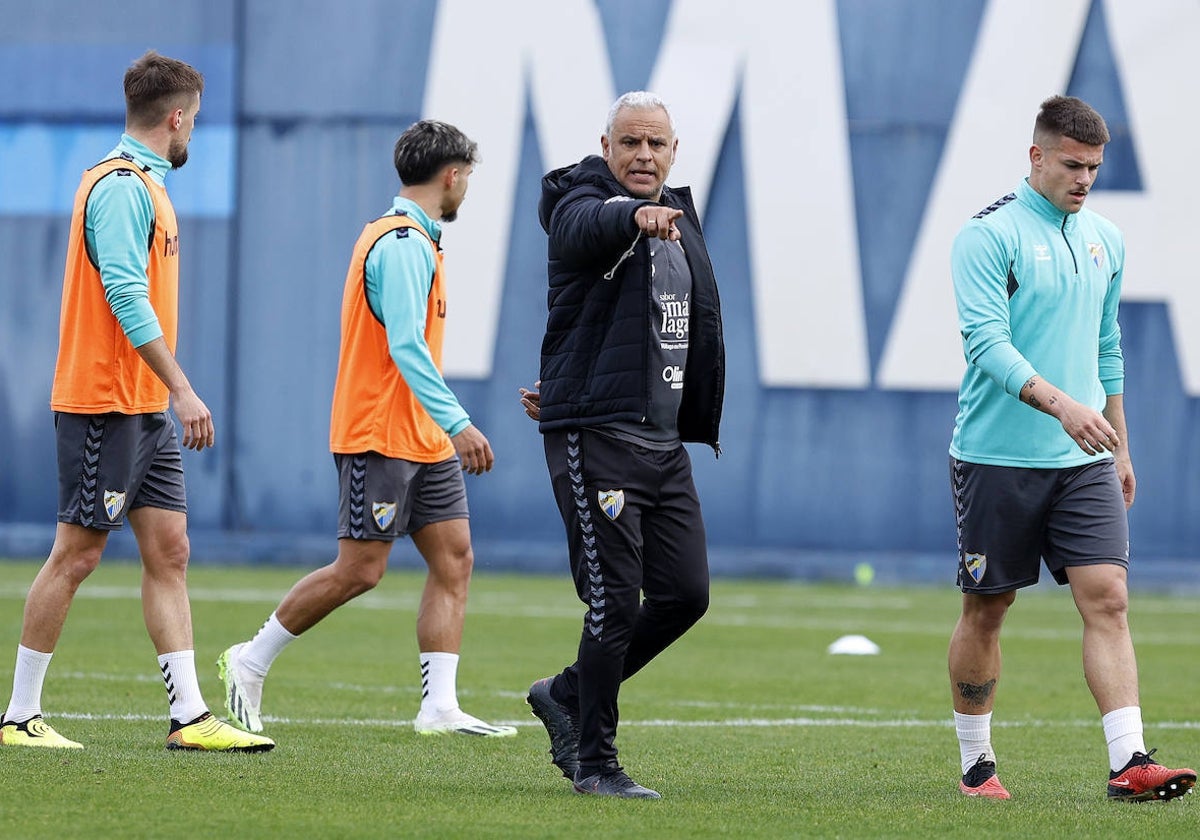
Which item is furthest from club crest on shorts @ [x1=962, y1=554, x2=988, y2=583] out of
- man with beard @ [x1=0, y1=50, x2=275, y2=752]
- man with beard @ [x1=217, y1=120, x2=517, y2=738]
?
man with beard @ [x1=0, y1=50, x2=275, y2=752]

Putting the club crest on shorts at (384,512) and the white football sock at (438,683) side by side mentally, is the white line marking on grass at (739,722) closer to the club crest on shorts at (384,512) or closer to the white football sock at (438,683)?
the white football sock at (438,683)

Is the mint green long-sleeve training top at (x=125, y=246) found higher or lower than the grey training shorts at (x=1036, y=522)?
higher

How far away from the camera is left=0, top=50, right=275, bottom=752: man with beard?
6.79 m

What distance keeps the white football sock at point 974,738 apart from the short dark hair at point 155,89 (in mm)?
3520

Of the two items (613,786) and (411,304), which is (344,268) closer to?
(411,304)

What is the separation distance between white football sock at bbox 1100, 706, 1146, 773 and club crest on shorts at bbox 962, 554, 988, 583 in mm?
610

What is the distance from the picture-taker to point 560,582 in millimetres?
17828

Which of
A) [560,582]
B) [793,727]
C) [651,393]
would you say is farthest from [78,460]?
[560,582]

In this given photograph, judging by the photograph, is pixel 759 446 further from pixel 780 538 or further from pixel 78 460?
pixel 78 460

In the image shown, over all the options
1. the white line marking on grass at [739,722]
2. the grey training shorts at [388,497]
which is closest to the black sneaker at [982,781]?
the white line marking on grass at [739,722]

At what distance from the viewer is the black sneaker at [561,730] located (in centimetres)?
643

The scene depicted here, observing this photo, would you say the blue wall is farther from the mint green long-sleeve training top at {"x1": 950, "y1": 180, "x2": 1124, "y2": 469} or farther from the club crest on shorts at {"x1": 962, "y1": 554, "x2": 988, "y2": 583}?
the club crest on shorts at {"x1": 962, "y1": 554, "x2": 988, "y2": 583}

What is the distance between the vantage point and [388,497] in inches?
303

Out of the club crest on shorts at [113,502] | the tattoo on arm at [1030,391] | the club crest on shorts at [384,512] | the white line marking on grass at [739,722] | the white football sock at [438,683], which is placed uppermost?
the tattoo on arm at [1030,391]
